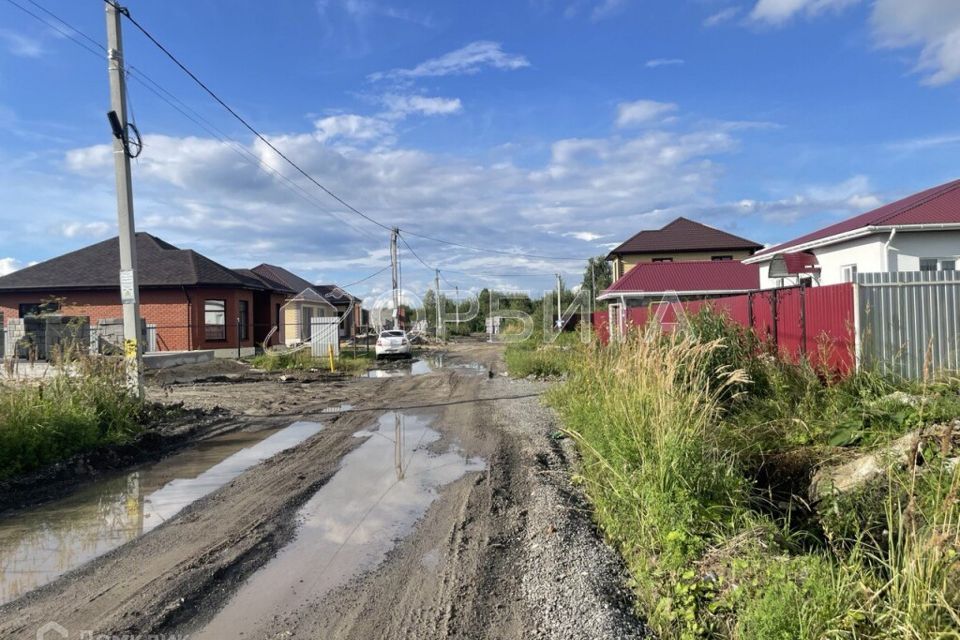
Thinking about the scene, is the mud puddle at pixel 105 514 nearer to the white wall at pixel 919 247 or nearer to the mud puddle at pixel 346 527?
the mud puddle at pixel 346 527

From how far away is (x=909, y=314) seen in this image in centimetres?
884

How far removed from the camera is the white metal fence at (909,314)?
28.5 feet

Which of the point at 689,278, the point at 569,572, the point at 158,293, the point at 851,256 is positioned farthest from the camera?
the point at 689,278

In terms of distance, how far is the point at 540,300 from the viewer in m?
63.4

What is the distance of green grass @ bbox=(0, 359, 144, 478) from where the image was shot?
6.80 metres

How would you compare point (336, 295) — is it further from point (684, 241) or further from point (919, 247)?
point (919, 247)

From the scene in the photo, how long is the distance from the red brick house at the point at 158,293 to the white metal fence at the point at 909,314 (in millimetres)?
22234

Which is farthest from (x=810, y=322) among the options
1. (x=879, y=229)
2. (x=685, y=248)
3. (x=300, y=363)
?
(x=685, y=248)

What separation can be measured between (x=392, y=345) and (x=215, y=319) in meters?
8.19

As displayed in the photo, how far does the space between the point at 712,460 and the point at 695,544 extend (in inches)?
40.8

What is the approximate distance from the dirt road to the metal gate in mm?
16876

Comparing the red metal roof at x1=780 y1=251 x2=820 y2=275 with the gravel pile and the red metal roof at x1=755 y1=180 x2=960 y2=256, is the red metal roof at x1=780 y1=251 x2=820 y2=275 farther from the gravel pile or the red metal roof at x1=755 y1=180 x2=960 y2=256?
the gravel pile

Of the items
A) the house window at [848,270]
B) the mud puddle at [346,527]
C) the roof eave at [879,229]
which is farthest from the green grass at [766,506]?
the house window at [848,270]

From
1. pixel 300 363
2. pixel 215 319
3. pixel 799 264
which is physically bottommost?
pixel 300 363
